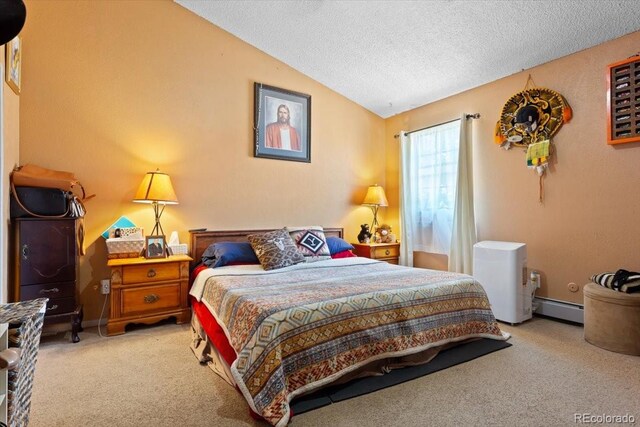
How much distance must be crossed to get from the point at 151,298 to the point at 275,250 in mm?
1183

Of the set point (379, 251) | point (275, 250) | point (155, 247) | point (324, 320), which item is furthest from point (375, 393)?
point (379, 251)

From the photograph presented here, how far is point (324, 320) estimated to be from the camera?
6.04 ft

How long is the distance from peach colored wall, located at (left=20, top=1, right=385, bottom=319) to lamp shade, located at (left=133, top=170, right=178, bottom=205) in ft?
0.79

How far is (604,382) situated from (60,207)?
4.00 meters

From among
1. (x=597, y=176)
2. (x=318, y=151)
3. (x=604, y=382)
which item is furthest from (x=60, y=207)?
(x=597, y=176)

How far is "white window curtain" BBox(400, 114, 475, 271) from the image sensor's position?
3793 mm

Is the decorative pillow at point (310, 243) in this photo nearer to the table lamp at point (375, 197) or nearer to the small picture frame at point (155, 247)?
the table lamp at point (375, 197)

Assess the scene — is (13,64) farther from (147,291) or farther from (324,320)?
(324,320)

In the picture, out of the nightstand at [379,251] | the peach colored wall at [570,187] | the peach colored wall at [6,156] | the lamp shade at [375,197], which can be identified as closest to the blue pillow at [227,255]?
the peach colored wall at [6,156]

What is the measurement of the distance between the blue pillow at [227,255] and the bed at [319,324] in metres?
0.21

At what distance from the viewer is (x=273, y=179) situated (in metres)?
4.00

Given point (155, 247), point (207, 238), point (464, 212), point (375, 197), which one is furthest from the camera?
point (375, 197)

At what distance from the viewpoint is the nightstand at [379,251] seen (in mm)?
4278

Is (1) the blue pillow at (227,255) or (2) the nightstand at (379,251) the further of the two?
(2) the nightstand at (379,251)
